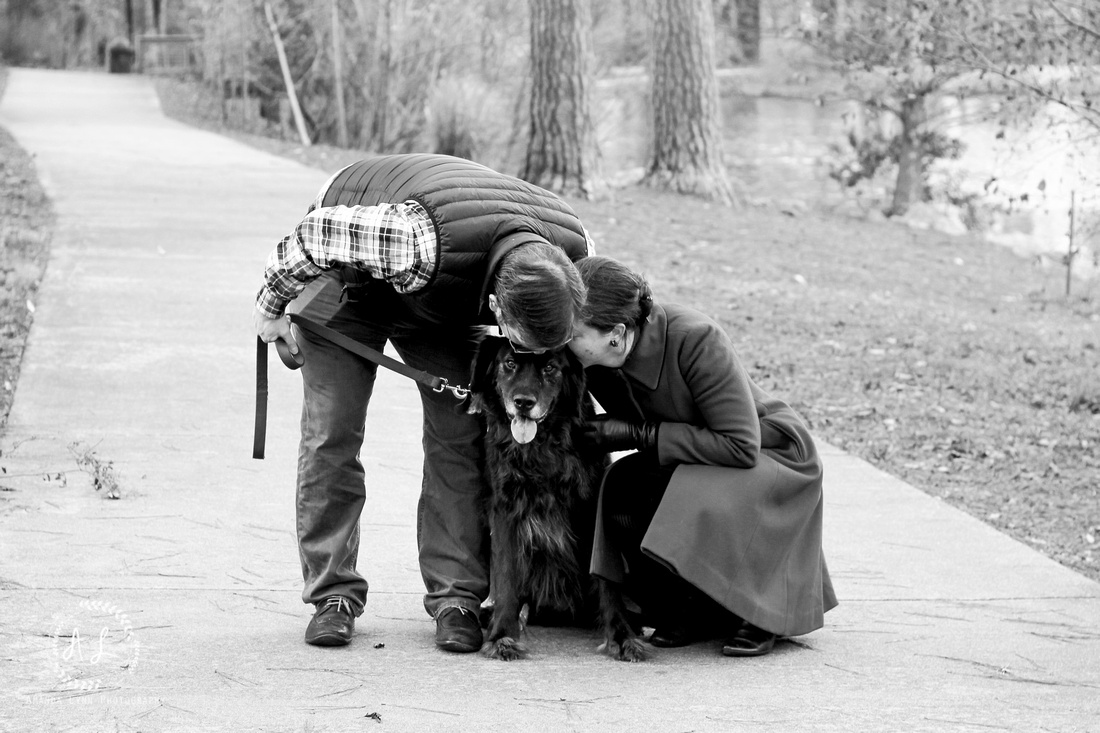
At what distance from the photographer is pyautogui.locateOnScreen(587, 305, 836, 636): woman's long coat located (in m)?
4.02

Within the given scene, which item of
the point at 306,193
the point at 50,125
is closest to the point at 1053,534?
the point at 306,193

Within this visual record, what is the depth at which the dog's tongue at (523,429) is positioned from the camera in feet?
12.6

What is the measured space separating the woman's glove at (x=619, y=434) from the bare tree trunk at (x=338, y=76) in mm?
16943

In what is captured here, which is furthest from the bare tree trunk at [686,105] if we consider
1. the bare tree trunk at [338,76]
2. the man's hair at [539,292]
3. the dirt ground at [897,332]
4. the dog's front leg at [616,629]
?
the man's hair at [539,292]

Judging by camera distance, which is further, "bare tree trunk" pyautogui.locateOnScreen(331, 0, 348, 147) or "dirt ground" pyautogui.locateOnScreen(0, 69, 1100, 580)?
"bare tree trunk" pyautogui.locateOnScreen(331, 0, 348, 147)

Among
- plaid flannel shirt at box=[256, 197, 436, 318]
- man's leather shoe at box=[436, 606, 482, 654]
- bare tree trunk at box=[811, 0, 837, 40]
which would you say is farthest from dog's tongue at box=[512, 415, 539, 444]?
bare tree trunk at box=[811, 0, 837, 40]

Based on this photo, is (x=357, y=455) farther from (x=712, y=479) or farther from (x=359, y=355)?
(x=712, y=479)

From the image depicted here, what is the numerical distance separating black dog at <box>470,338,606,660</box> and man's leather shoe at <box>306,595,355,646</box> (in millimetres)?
444

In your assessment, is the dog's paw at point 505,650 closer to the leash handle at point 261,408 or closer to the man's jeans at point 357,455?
the man's jeans at point 357,455

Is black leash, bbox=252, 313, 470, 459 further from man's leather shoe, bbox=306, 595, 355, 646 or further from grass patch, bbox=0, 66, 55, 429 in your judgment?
grass patch, bbox=0, 66, 55, 429

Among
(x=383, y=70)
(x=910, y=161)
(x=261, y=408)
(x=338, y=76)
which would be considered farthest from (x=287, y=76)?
(x=261, y=408)

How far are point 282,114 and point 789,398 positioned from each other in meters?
16.3

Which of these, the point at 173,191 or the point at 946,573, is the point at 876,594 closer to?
the point at 946,573

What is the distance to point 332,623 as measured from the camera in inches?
158
